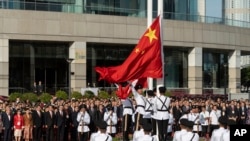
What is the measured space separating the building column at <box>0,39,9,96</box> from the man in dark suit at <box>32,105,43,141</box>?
1943 cm

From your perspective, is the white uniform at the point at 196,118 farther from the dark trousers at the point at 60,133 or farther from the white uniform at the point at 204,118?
the dark trousers at the point at 60,133

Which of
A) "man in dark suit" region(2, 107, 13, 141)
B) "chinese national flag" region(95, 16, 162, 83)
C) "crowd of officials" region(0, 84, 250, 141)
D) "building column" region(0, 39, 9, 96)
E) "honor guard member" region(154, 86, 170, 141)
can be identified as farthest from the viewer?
"building column" region(0, 39, 9, 96)

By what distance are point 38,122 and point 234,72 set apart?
38631 millimetres

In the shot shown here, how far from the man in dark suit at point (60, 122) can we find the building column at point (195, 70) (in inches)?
1160

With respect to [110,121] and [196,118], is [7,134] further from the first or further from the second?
[196,118]

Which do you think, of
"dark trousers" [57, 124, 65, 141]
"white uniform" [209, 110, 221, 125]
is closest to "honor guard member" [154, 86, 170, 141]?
"dark trousers" [57, 124, 65, 141]

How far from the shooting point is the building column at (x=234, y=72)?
195 ft

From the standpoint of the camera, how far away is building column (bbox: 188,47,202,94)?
5362cm

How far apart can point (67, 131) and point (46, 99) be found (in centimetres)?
897

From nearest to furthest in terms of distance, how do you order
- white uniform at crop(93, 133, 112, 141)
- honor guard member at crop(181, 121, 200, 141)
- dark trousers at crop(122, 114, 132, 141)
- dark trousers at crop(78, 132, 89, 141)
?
white uniform at crop(93, 133, 112, 141) < honor guard member at crop(181, 121, 200, 141) < dark trousers at crop(122, 114, 132, 141) < dark trousers at crop(78, 132, 89, 141)

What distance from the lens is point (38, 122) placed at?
24.2m

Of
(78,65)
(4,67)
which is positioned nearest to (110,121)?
(4,67)

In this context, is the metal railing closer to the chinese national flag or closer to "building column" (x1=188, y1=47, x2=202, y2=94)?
"building column" (x1=188, y1=47, x2=202, y2=94)

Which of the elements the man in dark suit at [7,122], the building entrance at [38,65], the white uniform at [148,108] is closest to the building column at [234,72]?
the building entrance at [38,65]
